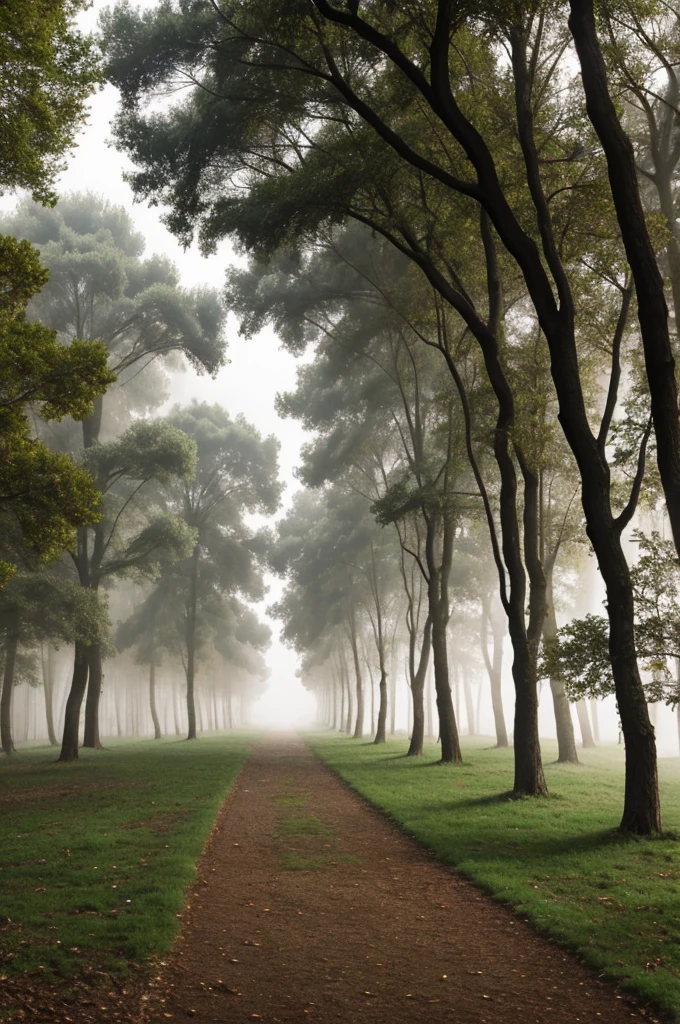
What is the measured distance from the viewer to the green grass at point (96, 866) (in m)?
5.42

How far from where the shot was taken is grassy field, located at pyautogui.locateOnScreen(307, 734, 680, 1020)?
562 centimetres

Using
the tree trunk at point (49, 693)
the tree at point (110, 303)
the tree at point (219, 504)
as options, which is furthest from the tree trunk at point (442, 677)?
the tree trunk at point (49, 693)

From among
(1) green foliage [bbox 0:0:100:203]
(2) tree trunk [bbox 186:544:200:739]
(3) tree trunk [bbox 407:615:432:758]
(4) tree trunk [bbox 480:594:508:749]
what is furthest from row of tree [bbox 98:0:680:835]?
(2) tree trunk [bbox 186:544:200:739]

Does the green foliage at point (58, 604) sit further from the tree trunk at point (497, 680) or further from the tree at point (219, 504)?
the tree trunk at point (497, 680)

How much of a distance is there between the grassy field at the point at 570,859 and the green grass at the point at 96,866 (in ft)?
9.16

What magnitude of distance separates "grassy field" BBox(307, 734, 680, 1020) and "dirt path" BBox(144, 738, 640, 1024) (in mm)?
269

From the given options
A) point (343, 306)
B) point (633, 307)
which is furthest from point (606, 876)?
point (343, 306)

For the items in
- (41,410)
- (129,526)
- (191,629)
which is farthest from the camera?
(191,629)

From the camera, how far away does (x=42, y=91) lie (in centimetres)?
1066

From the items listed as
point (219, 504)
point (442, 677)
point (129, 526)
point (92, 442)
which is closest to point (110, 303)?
point (92, 442)

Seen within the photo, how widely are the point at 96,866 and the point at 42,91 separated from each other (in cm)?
1030

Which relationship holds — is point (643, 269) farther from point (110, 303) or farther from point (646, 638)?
point (110, 303)

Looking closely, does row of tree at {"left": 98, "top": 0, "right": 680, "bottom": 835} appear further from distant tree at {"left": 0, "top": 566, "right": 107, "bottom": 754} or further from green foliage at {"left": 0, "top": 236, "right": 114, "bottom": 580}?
distant tree at {"left": 0, "top": 566, "right": 107, "bottom": 754}

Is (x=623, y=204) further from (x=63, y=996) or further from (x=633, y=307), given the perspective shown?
(x=63, y=996)
